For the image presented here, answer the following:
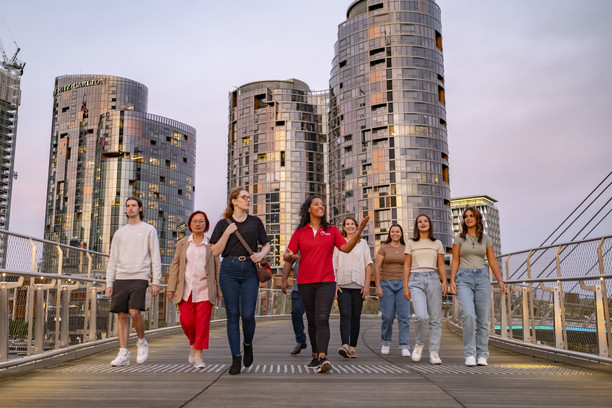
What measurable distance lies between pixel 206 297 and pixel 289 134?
107m

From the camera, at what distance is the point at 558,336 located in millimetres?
7766

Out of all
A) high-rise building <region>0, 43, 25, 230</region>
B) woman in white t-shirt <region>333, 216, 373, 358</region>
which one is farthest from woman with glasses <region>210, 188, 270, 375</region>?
high-rise building <region>0, 43, 25, 230</region>

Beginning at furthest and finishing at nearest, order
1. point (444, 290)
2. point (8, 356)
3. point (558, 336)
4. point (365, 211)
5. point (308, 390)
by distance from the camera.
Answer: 1. point (365, 211)
2. point (558, 336)
3. point (444, 290)
4. point (8, 356)
5. point (308, 390)

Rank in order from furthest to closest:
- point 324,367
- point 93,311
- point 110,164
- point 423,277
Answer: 1. point 110,164
2. point 93,311
3. point 423,277
4. point 324,367

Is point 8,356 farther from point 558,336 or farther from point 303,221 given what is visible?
point 558,336

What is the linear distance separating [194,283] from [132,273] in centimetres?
75

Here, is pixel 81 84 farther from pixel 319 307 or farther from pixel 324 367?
pixel 324 367

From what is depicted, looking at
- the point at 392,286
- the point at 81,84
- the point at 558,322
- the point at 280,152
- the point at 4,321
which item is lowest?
the point at 558,322

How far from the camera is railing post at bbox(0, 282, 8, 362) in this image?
5980 mm

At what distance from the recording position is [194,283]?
6883 millimetres

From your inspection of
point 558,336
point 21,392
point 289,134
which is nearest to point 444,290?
point 558,336

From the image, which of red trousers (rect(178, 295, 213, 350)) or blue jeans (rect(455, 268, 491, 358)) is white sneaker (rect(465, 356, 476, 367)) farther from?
red trousers (rect(178, 295, 213, 350))

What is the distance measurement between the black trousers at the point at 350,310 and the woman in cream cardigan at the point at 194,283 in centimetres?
178

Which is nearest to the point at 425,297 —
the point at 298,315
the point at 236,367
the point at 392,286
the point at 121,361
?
the point at 392,286
